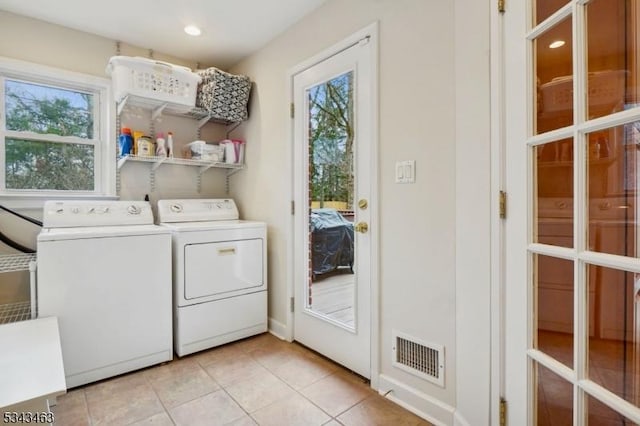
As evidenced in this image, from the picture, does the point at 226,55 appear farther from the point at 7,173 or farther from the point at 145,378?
the point at 145,378

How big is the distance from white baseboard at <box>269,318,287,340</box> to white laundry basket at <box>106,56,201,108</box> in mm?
1952

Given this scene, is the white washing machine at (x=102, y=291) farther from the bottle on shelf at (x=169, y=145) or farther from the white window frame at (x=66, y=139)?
the bottle on shelf at (x=169, y=145)

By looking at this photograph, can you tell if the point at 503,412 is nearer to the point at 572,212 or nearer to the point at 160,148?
the point at 572,212

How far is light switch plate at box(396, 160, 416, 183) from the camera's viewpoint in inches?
65.9

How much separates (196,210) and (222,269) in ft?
2.20

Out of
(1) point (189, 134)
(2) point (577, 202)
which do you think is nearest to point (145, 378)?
(1) point (189, 134)

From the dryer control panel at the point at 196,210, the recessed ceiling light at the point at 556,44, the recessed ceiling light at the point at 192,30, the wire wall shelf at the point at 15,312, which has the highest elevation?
the recessed ceiling light at the point at 192,30

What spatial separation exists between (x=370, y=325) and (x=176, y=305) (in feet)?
4.52

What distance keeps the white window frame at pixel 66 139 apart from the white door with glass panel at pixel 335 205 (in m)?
1.58

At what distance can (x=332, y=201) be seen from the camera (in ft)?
7.32

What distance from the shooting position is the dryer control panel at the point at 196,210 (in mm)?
2639

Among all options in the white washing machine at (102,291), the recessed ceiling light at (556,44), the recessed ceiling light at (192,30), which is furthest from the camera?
the recessed ceiling light at (192,30)

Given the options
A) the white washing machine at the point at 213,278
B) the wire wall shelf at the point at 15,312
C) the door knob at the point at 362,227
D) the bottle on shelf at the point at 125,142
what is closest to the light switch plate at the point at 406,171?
the door knob at the point at 362,227

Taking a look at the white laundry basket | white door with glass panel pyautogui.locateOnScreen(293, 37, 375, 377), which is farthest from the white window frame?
white door with glass panel pyautogui.locateOnScreen(293, 37, 375, 377)
